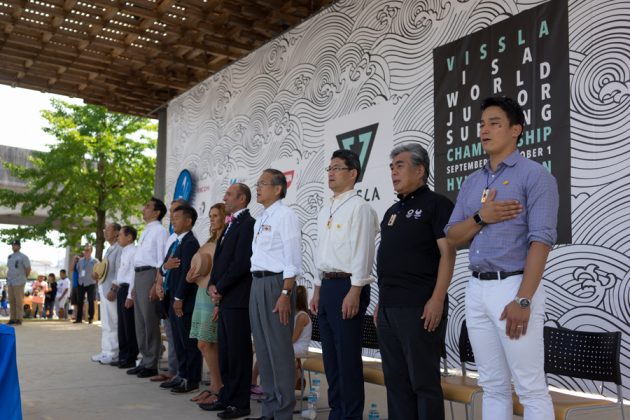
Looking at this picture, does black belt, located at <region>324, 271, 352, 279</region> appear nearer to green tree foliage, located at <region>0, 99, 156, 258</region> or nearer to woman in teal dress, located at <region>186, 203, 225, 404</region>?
woman in teal dress, located at <region>186, 203, 225, 404</region>

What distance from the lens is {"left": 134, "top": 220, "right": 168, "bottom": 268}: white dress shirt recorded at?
6391 mm

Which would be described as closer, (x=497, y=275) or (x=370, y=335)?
(x=497, y=275)

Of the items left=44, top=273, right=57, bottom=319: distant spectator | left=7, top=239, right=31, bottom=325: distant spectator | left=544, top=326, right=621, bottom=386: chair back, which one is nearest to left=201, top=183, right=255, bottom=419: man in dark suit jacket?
left=544, top=326, right=621, bottom=386: chair back

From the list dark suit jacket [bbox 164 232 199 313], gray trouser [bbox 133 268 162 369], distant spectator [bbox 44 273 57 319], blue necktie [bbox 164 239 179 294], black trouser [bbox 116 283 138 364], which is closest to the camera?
dark suit jacket [bbox 164 232 199 313]

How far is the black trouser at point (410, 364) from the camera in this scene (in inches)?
123

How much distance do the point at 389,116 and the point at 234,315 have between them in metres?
3.09

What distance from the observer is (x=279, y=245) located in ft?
14.1

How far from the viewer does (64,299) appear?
16984mm

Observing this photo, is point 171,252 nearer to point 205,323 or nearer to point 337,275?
point 205,323

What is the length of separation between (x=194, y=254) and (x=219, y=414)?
4.98ft

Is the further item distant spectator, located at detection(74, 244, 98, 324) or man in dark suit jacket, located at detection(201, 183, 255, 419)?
distant spectator, located at detection(74, 244, 98, 324)

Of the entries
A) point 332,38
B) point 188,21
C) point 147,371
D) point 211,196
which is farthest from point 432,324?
point 211,196

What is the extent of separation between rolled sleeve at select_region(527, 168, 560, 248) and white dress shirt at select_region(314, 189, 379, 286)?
1.33m

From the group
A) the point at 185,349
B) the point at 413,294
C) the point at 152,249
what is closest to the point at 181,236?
the point at 152,249
